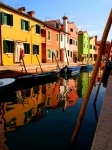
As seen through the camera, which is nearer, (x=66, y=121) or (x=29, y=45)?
(x=66, y=121)

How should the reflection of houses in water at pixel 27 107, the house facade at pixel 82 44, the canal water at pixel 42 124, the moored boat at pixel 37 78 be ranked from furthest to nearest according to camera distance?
1. the house facade at pixel 82 44
2. the moored boat at pixel 37 78
3. the reflection of houses in water at pixel 27 107
4. the canal water at pixel 42 124

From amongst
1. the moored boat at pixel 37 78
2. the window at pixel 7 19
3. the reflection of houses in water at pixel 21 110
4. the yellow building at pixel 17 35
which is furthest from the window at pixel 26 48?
the reflection of houses in water at pixel 21 110

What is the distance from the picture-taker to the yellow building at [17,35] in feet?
69.0

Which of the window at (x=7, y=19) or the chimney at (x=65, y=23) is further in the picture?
the chimney at (x=65, y=23)

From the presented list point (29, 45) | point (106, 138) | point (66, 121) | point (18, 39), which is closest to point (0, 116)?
point (66, 121)

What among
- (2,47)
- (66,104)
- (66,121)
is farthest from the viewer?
(2,47)

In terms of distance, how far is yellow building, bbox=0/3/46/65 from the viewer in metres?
21.0

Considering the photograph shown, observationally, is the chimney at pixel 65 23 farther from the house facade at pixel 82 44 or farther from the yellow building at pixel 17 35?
the yellow building at pixel 17 35

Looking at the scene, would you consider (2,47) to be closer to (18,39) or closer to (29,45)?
(18,39)

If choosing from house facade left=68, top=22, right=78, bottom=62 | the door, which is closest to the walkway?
the door

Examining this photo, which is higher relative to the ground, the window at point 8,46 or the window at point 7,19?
the window at point 7,19

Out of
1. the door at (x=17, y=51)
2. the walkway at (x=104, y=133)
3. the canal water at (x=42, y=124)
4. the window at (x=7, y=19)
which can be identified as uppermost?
the window at (x=7, y=19)

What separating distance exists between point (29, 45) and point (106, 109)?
70.2 ft

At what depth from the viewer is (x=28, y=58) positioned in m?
25.7
